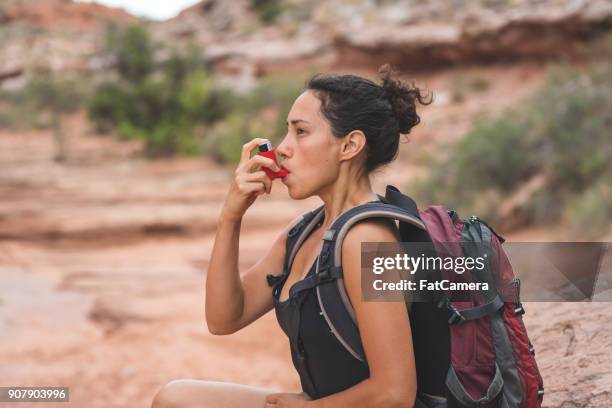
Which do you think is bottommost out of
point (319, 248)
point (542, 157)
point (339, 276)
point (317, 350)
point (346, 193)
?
point (317, 350)

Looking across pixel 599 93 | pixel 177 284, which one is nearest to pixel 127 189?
pixel 177 284

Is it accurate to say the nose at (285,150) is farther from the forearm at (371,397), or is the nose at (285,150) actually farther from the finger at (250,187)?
the forearm at (371,397)

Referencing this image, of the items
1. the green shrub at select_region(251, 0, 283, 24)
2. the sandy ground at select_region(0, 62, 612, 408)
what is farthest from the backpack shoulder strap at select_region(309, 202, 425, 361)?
the green shrub at select_region(251, 0, 283, 24)

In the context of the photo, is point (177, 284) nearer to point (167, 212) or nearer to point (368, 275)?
point (167, 212)

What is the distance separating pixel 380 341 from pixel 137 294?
18.9ft

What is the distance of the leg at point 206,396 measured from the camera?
1871mm

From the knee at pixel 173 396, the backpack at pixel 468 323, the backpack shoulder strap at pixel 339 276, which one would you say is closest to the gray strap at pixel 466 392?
the backpack at pixel 468 323

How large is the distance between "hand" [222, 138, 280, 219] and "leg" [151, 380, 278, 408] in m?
0.51

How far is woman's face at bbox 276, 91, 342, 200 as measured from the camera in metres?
1.71

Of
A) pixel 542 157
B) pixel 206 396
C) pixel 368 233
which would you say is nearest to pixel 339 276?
pixel 368 233

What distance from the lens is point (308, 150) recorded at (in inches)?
67.7

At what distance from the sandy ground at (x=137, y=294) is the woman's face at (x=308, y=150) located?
102 cm

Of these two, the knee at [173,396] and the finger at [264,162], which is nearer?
the finger at [264,162]

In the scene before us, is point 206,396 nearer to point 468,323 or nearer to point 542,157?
point 468,323
